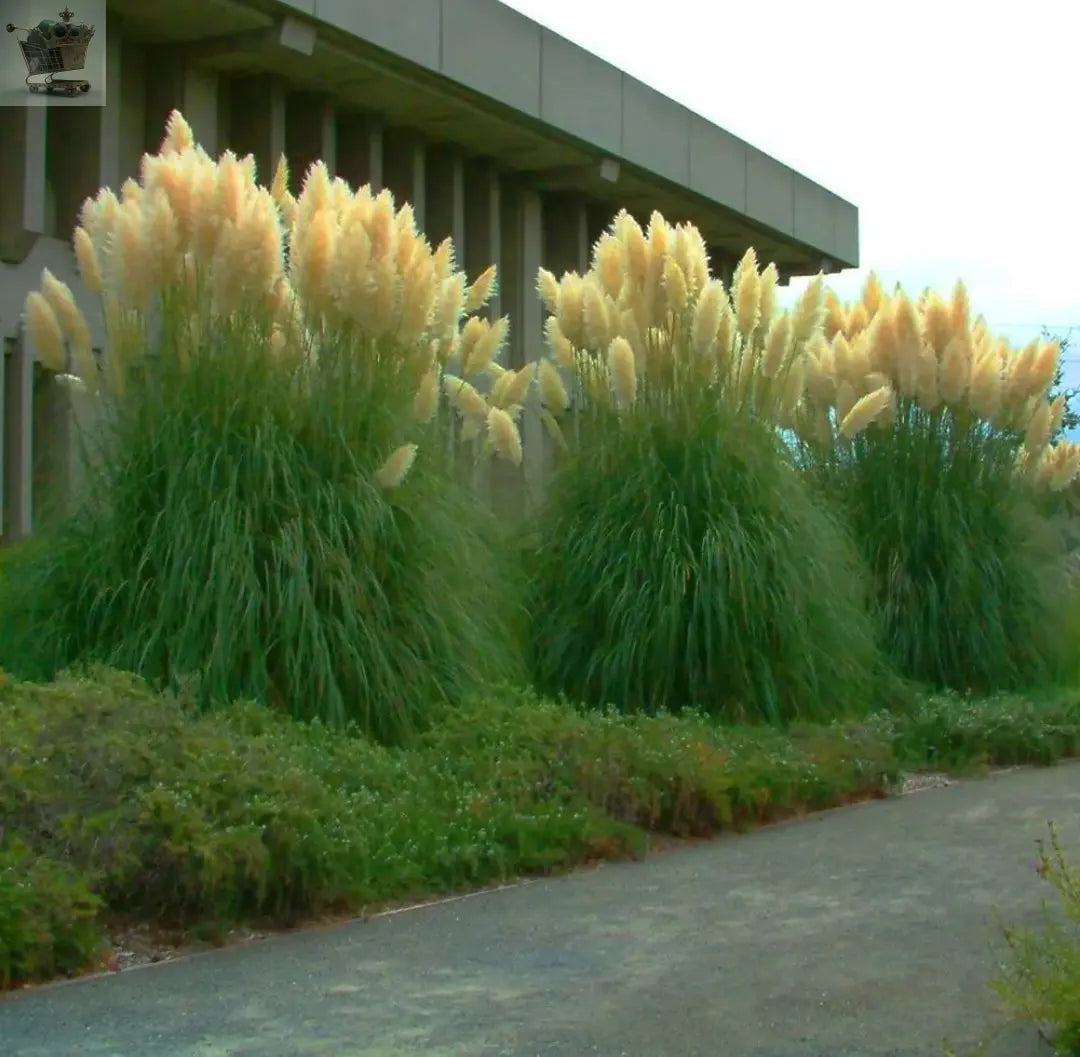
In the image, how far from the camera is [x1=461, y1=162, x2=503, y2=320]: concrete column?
17.8 m

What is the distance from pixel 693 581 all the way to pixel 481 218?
9.66m

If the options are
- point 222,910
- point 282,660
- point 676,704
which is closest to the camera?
point 222,910

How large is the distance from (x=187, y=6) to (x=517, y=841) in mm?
8796

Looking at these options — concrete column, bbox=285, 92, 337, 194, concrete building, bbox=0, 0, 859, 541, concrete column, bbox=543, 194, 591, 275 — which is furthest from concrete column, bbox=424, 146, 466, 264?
concrete column, bbox=543, 194, 591, 275

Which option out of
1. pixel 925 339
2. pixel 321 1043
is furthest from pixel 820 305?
pixel 321 1043

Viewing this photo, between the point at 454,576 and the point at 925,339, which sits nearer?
the point at 454,576

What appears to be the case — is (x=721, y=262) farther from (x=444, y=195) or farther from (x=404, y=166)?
(x=404, y=166)

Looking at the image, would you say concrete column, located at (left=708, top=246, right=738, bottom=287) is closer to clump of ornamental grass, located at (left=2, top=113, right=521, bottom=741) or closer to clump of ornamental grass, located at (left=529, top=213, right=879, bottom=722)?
clump of ornamental grass, located at (left=529, top=213, right=879, bottom=722)

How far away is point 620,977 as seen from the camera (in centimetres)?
487

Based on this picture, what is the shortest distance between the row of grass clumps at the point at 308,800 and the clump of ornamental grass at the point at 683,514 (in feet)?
2.76

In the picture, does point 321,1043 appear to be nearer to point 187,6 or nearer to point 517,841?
point 517,841

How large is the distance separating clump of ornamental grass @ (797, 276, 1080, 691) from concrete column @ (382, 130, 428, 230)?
583 centimetres

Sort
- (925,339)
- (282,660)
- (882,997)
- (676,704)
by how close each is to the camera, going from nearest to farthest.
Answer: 1. (882,997)
2. (282,660)
3. (676,704)
4. (925,339)

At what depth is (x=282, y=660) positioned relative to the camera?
7.29m
